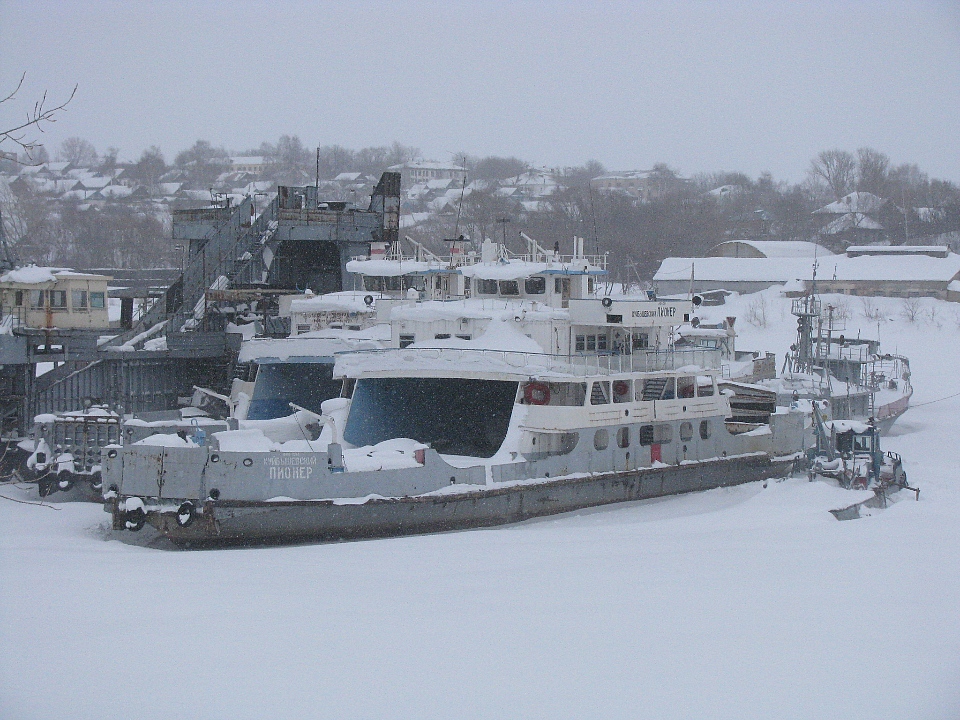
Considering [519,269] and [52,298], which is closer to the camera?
[519,269]

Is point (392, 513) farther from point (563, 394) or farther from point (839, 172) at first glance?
point (839, 172)

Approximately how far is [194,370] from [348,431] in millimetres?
12139

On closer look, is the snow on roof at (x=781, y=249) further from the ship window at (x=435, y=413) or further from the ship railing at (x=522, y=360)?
the ship railing at (x=522, y=360)

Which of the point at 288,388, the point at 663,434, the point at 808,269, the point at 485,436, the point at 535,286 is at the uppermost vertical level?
the point at 808,269

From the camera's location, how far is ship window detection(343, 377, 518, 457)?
23609 millimetres

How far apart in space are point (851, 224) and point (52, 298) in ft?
196

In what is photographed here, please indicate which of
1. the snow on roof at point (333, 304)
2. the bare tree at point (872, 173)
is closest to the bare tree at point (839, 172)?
the bare tree at point (872, 173)

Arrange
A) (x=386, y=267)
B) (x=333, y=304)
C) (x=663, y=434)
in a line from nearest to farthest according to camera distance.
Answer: (x=663, y=434) < (x=386, y=267) < (x=333, y=304)

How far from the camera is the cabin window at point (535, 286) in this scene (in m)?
26.0

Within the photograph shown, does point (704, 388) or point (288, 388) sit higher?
point (704, 388)

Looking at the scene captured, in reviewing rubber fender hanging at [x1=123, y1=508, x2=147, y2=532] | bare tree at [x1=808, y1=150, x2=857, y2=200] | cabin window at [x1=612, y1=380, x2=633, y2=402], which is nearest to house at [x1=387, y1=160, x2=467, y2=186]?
bare tree at [x1=808, y1=150, x2=857, y2=200]

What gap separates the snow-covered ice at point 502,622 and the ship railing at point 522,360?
176 inches

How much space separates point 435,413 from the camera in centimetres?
2542

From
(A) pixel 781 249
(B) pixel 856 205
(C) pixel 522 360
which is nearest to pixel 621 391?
(C) pixel 522 360
